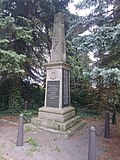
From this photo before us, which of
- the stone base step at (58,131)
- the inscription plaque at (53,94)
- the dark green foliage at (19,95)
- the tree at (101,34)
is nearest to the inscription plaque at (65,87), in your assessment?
the inscription plaque at (53,94)

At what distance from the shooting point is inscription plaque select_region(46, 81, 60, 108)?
718 centimetres

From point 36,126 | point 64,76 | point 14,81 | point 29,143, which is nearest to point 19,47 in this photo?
point 14,81

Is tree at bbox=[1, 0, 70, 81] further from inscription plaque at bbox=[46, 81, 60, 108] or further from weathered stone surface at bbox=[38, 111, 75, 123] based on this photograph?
weathered stone surface at bbox=[38, 111, 75, 123]


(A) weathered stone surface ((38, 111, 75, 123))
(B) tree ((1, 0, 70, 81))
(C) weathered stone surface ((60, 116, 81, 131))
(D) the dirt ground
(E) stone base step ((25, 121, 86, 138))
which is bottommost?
(D) the dirt ground

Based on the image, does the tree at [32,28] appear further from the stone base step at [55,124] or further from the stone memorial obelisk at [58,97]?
the stone base step at [55,124]

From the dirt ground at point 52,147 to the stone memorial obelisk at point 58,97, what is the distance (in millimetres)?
442

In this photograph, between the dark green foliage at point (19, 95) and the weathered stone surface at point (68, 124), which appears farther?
the dark green foliage at point (19, 95)

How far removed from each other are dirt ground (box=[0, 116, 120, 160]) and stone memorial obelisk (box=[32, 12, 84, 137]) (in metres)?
0.44

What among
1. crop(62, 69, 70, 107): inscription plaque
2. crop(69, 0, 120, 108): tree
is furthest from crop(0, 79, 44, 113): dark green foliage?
crop(69, 0, 120, 108): tree

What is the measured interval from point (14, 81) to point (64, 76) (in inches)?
160

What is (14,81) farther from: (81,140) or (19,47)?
(81,140)

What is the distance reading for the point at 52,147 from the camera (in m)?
5.24

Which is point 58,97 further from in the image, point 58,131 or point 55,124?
point 58,131

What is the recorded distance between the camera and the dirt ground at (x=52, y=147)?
15.1 ft
